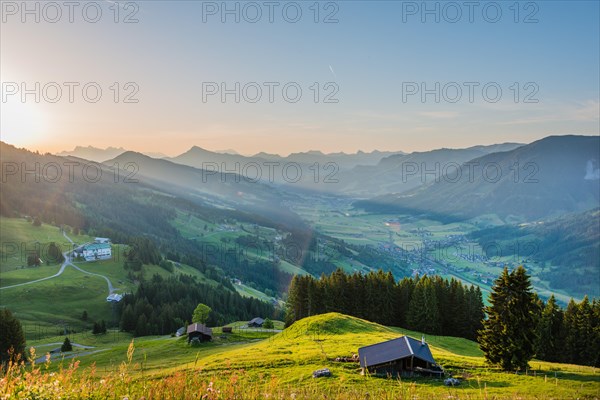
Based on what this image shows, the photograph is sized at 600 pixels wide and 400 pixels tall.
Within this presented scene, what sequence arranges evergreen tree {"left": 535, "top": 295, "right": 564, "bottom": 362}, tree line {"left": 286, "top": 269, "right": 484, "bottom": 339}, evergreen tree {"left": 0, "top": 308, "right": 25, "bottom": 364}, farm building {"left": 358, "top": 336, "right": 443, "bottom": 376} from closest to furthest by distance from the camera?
farm building {"left": 358, "top": 336, "right": 443, "bottom": 376} < evergreen tree {"left": 535, "top": 295, "right": 564, "bottom": 362} < evergreen tree {"left": 0, "top": 308, "right": 25, "bottom": 364} < tree line {"left": 286, "top": 269, "right": 484, "bottom": 339}

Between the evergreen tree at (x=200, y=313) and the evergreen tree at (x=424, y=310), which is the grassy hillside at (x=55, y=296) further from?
the evergreen tree at (x=424, y=310)

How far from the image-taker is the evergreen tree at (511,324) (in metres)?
46.8

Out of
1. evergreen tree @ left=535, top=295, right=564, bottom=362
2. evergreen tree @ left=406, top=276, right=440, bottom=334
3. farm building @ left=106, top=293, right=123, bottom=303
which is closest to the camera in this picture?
evergreen tree @ left=535, top=295, right=564, bottom=362

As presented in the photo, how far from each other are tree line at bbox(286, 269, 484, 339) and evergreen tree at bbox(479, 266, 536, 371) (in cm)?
4387

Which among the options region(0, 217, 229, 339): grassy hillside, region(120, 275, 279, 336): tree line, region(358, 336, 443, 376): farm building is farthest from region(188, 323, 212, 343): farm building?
region(0, 217, 229, 339): grassy hillside

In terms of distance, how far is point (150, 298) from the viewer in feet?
535

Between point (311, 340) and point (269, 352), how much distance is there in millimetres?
10259

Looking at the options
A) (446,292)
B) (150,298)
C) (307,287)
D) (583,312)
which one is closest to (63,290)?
(150,298)

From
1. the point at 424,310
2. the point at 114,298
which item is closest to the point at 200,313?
the point at 114,298

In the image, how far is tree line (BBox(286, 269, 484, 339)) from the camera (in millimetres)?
93438

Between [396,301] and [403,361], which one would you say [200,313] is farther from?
[403,361]

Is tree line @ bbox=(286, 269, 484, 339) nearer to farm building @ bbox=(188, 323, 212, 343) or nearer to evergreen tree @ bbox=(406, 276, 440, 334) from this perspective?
evergreen tree @ bbox=(406, 276, 440, 334)

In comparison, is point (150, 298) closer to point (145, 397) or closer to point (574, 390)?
point (574, 390)

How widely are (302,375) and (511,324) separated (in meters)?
38.7
